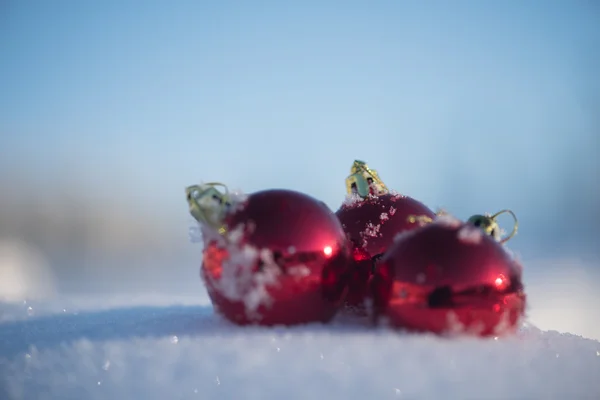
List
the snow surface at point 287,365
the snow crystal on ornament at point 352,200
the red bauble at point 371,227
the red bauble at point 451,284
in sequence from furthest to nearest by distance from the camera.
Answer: the snow crystal on ornament at point 352,200 < the red bauble at point 371,227 < the red bauble at point 451,284 < the snow surface at point 287,365

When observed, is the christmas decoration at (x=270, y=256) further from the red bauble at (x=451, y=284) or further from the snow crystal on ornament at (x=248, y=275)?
the red bauble at (x=451, y=284)

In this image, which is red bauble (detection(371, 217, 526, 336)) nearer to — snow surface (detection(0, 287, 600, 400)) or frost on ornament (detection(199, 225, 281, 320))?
snow surface (detection(0, 287, 600, 400))

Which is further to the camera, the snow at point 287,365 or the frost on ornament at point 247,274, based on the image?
the frost on ornament at point 247,274

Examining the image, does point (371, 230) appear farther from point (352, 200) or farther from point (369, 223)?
point (352, 200)

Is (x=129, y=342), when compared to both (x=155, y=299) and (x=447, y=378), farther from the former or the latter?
(x=155, y=299)

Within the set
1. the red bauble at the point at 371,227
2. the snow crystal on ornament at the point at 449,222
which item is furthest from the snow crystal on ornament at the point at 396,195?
the snow crystal on ornament at the point at 449,222

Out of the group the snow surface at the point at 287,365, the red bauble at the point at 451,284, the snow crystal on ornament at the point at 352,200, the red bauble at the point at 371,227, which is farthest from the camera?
the snow crystal on ornament at the point at 352,200

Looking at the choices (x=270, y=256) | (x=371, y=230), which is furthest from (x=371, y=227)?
(x=270, y=256)

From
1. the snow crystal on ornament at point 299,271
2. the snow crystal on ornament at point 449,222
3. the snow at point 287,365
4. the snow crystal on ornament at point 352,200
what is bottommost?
the snow at point 287,365
